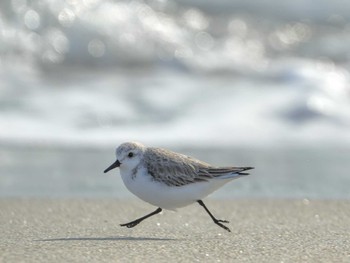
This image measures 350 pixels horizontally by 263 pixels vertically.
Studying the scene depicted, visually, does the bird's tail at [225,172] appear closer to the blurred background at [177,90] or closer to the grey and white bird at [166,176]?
the grey and white bird at [166,176]

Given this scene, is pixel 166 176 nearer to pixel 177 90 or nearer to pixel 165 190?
pixel 165 190

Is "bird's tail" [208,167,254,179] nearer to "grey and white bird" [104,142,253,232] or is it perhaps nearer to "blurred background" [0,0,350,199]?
"grey and white bird" [104,142,253,232]

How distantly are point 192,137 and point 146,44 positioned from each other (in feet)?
11.2

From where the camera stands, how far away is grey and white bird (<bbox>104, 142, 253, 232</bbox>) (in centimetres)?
484

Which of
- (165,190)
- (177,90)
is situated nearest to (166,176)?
(165,190)

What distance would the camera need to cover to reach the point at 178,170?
4.90 metres

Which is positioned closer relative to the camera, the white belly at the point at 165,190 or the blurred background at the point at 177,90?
the white belly at the point at 165,190

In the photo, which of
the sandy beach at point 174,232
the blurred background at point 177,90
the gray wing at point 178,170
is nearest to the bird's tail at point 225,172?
the gray wing at point 178,170

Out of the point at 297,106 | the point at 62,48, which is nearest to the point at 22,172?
the point at 297,106

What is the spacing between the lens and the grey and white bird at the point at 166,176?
15.9ft

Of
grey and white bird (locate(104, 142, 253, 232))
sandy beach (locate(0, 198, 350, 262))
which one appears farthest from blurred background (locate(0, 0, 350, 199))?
grey and white bird (locate(104, 142, 253, 232))

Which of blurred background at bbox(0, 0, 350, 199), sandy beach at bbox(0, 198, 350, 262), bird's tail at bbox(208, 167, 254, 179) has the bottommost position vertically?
sandy beach at bbox(0, 198, 350, 262)

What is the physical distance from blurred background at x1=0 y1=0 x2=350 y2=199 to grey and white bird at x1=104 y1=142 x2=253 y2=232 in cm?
175

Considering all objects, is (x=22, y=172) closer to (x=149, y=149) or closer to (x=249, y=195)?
(x=249, y=195)
